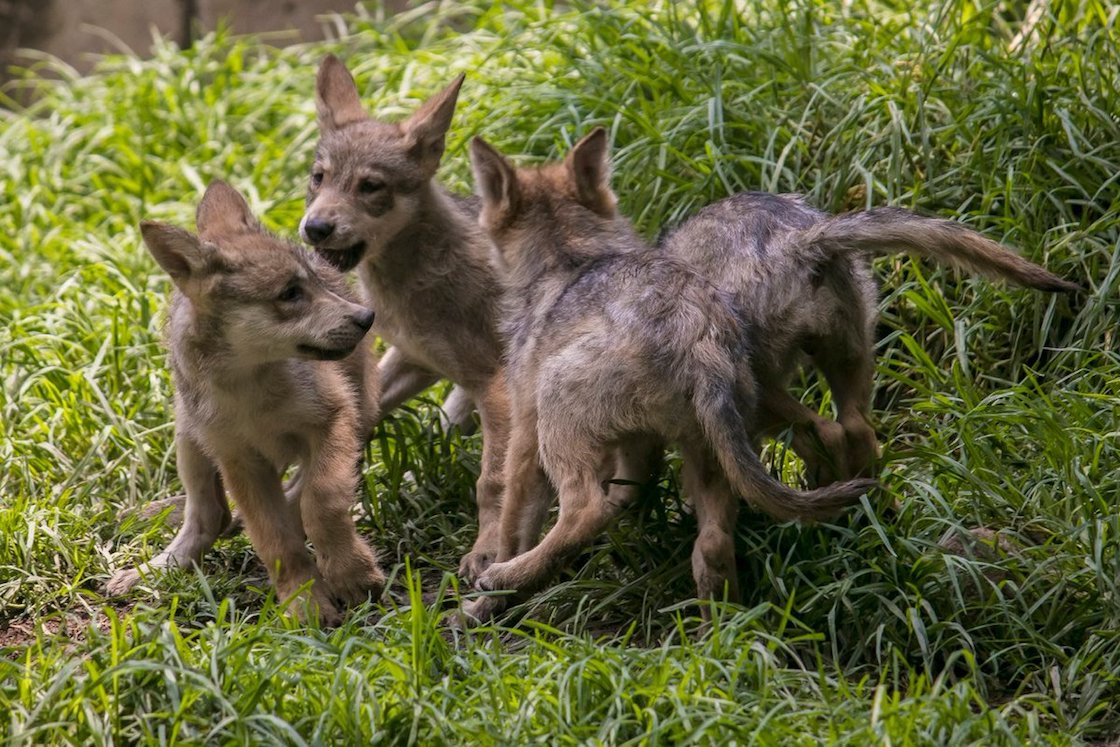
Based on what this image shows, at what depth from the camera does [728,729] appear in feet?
14.2

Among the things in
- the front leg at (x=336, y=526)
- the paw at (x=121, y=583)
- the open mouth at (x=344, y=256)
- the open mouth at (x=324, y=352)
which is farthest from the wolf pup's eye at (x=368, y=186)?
the paw at (x=121, y=583)

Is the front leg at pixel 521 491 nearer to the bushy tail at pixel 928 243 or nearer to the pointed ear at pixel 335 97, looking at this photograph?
the bushy tail at pixel 928 243

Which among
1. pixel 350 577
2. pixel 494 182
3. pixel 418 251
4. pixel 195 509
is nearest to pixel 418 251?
pixel 418 251

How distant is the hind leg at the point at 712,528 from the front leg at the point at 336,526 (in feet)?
4.54

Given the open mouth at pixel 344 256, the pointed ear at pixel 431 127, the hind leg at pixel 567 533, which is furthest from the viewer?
the pointed ear at pixel 431 127

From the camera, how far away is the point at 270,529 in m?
5.92

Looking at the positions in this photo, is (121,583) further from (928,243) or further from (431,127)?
(928,243)

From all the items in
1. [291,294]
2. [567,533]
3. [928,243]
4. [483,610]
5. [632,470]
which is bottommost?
[483,610]

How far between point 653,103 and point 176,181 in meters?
3.61

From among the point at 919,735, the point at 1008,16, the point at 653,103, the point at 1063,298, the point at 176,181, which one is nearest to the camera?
the point at 919,735

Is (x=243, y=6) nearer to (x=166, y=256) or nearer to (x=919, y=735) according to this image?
(x=166, y=256)

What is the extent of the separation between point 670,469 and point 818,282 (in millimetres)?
1048

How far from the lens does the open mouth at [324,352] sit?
227 inches

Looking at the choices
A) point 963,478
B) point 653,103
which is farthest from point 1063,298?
point 653,103
